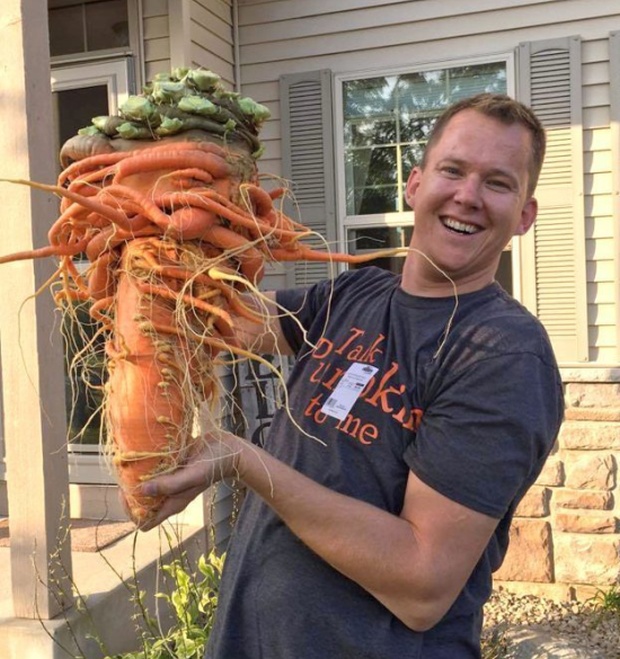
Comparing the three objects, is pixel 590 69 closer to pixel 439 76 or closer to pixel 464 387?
pixel 439 76

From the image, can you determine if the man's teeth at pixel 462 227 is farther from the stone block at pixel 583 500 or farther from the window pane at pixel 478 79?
the stone block at pixel 583 500

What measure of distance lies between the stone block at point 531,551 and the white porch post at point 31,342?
101 inches

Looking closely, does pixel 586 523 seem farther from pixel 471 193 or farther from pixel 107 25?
pixel 107 25

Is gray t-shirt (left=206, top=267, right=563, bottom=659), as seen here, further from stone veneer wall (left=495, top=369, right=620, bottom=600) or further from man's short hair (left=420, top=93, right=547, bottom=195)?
stone veneer wall (left=495, top=369, right=620, bottom=600)

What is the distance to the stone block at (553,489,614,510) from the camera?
4.06 meters

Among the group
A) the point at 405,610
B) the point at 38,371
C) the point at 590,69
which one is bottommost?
the point at 405,610

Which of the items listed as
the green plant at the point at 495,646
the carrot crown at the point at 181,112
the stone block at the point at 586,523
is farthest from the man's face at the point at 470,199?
the stone block at the point at 586,523

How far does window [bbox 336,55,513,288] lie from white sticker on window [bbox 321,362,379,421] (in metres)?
2.98

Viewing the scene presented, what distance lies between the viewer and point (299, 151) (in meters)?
4.41

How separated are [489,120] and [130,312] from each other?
2.39 feet

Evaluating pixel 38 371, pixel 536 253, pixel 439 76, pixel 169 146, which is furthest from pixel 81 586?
pixel 439 76

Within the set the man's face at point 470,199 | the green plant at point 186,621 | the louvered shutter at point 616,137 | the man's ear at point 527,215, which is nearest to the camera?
the man's face at point 470,199

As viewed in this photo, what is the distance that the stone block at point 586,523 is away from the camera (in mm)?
4059

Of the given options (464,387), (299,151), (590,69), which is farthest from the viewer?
(299,151)
